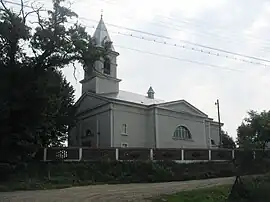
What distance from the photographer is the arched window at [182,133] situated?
42.3 metres

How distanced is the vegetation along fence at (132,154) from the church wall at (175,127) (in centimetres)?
851

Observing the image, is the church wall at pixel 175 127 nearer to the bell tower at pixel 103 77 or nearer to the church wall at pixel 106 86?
the church wall at pixel 106 86

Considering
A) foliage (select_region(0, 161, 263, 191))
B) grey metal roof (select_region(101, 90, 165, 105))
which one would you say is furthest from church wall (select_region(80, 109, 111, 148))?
foliage (select_region(0, 161, 263, 191))

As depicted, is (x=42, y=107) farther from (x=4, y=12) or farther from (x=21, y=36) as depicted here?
(x=4, y=12)

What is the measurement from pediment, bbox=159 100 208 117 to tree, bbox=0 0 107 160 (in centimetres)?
1771

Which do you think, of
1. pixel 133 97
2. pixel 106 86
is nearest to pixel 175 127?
pixel 133 97

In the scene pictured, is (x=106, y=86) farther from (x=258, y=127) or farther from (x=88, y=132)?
(x=258, y=127)

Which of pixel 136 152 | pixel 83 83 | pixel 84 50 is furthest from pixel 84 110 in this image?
pixel 84 50

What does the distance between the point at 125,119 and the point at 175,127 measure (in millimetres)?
6171

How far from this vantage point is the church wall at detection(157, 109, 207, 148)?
4084 cm

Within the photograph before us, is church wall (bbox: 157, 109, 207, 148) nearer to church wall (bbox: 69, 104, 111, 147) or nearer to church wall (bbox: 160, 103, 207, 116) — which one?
church wall (bbox: 160, 103, 207, 116)

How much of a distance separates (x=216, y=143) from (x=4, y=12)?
35398 millimetres

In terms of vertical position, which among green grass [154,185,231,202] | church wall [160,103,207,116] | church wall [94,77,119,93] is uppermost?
church wall [94,77,119,93]

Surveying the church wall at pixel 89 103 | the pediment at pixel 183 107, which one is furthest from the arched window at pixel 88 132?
the pediment at pixel 183 107
